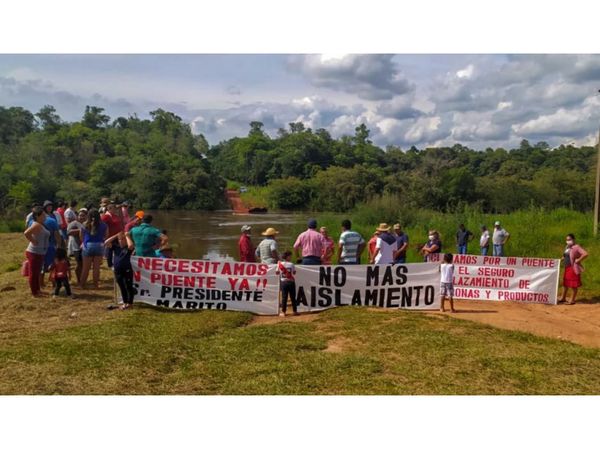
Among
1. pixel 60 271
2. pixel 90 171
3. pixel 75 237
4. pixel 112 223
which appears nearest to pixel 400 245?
pixel 112 223

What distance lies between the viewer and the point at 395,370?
6566 millimetres

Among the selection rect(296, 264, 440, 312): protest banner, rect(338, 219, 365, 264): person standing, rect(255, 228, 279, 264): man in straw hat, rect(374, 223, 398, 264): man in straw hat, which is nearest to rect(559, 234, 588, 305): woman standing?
rect(296, 264, 440, 312): protest banner

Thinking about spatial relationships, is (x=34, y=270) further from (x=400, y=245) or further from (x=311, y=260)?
(x=400, y=245)

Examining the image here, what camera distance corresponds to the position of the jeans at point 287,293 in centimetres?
1016

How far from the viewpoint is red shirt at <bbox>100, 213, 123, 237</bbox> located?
36.4ft

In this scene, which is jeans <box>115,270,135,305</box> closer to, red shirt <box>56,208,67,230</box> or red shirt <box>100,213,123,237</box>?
red shirt <box>100,213,123,237</box>

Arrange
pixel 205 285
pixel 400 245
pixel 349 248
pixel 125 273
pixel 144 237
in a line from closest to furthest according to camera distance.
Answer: pixel 125 273, pixel 205 285, pixel 144 237, pixel 349 248, pixel 400 245

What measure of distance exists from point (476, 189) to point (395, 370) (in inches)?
2351

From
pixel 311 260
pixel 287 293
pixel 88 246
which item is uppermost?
pixel 88 246

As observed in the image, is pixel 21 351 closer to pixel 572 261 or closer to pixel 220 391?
pixel 220 391

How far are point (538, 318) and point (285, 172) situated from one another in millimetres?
93429

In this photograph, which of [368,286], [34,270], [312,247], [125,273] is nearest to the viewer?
[125,273]

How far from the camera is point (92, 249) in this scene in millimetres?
10859

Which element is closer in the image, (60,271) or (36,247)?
(36,247)
